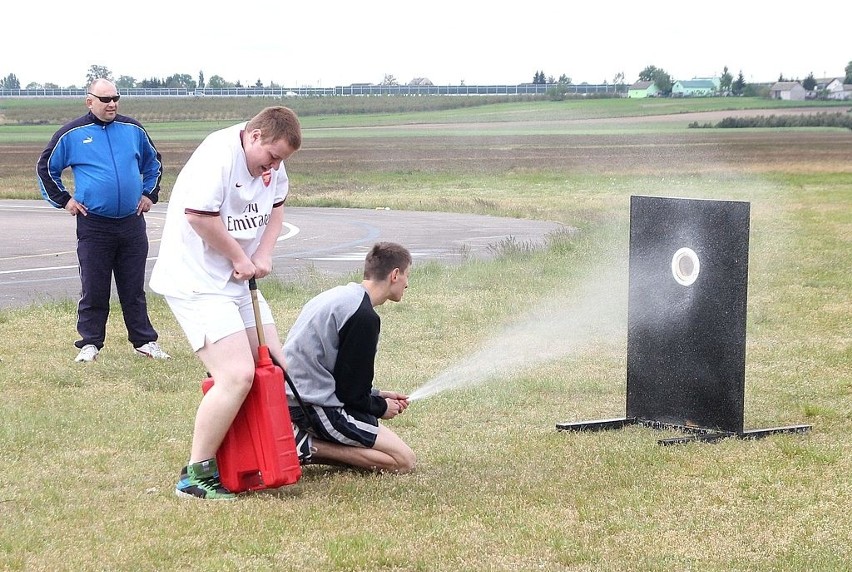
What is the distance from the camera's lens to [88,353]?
30.0 feet

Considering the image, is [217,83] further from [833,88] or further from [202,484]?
[202,484]

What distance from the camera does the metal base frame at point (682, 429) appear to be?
671 cm

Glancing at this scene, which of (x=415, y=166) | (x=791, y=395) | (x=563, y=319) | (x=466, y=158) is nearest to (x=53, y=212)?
(x=563, y=319)

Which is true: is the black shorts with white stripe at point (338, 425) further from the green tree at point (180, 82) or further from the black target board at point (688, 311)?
the green tree at point (180, 82)

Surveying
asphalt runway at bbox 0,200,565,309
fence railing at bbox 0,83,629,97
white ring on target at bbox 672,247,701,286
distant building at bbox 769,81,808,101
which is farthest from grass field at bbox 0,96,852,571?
fence railing at bbox 0,83,629,97

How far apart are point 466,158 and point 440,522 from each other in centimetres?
5896

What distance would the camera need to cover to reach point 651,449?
21.3ft

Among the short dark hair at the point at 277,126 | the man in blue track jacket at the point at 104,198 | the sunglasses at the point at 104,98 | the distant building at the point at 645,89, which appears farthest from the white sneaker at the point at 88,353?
the distant building at the point at 645,89

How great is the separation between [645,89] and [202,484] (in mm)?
154268

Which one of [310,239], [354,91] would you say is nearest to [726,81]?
[354,91]

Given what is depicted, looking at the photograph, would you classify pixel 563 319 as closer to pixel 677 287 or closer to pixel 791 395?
pixel 791 395

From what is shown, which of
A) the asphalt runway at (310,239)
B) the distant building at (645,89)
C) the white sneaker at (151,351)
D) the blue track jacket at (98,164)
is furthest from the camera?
the distant building at (645,89)

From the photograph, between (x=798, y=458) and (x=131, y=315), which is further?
(x=131, y=315)

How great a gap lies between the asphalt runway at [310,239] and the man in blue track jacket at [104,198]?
10.4ft
